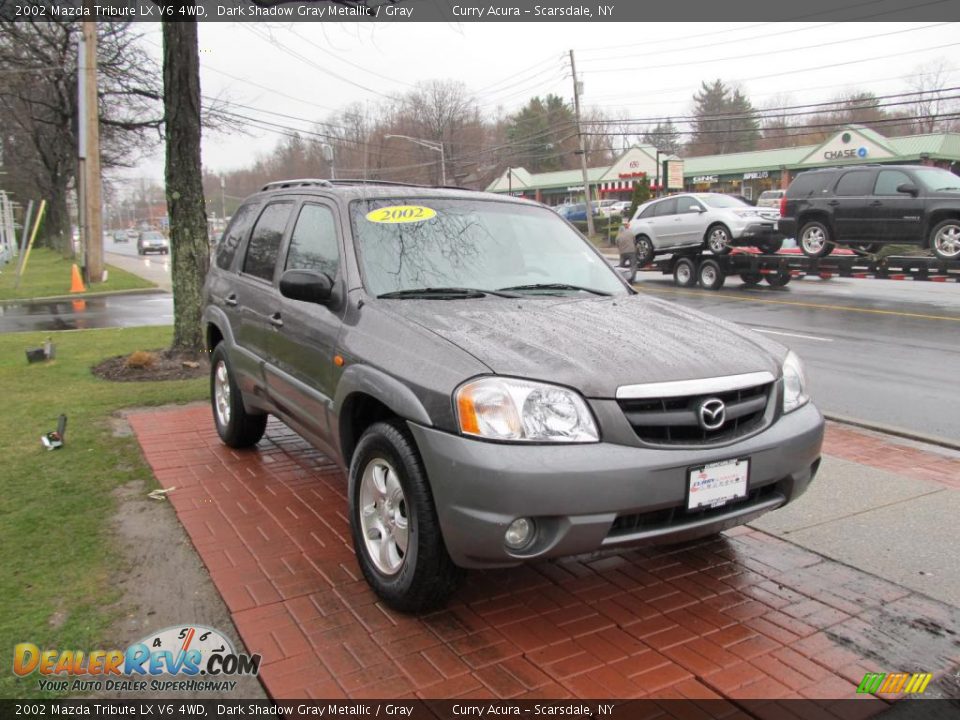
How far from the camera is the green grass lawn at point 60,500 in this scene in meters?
3.18

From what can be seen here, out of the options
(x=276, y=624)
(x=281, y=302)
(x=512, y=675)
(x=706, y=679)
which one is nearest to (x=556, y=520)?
(x=512, y=675)

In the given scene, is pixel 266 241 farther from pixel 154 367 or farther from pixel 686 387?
pixel 154 367

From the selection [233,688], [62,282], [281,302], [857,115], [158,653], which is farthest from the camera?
[857,115]

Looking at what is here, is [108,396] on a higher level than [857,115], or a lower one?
lower

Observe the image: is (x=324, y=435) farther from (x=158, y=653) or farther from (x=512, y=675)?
(x=512, y=675)

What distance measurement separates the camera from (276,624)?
3211mm

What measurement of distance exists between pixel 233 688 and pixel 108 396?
5472 millimetres

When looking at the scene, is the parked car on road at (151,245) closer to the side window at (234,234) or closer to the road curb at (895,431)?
the side window at (234,234)

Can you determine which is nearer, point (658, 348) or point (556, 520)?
point (556, 520)

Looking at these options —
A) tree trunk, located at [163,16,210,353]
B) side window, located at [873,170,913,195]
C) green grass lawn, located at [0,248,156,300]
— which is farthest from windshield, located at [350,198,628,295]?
green grass lawn, located at [0,248,156,300]

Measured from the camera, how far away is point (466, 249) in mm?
4160

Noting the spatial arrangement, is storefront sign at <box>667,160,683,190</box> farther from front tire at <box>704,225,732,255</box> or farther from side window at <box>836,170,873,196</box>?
side window at <box>836,170,873,196</box>

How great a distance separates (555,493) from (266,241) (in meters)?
3.19

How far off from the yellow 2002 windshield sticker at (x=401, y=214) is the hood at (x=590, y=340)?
0.69m
